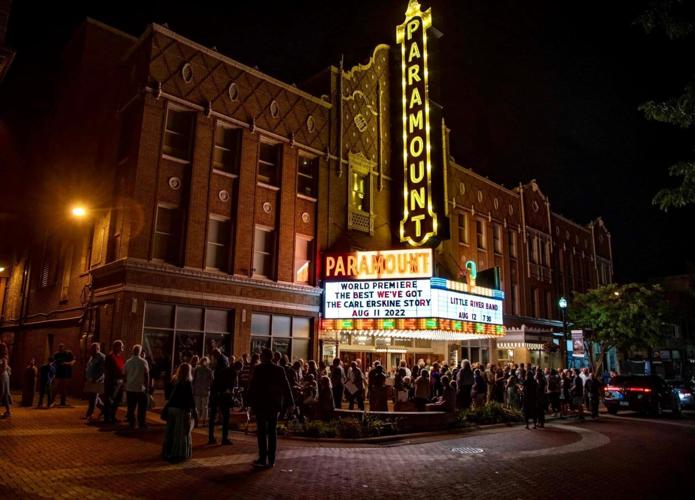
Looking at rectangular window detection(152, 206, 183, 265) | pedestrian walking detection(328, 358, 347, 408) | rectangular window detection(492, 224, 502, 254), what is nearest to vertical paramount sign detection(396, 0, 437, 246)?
pedestrian walking detection(328, 358, 347, 408)

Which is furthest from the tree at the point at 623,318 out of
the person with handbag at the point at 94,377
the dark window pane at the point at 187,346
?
the person with handbag at the point at 94,377

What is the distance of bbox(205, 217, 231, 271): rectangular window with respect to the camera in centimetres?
2203

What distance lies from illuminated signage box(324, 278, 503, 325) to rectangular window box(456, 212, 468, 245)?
1036cm

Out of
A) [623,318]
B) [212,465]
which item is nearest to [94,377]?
[212,465]

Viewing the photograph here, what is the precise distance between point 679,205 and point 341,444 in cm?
1076

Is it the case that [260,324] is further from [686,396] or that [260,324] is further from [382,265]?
[686,396]

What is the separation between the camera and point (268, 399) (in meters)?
9.87

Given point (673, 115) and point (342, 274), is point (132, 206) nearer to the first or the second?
point (342, 274)

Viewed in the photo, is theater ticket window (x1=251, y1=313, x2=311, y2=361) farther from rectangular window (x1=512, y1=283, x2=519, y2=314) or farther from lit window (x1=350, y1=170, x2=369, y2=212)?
rectangular window (x1=512, y1=283, x2=519, y2=314)

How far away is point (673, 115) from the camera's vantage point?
13156mm

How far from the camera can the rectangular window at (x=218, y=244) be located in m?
22.0

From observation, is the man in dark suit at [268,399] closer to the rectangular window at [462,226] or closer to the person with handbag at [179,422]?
the person with handbag at [179,422]

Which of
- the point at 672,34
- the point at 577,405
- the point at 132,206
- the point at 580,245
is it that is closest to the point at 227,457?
the point at 132,206

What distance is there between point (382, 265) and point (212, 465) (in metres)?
15.2
